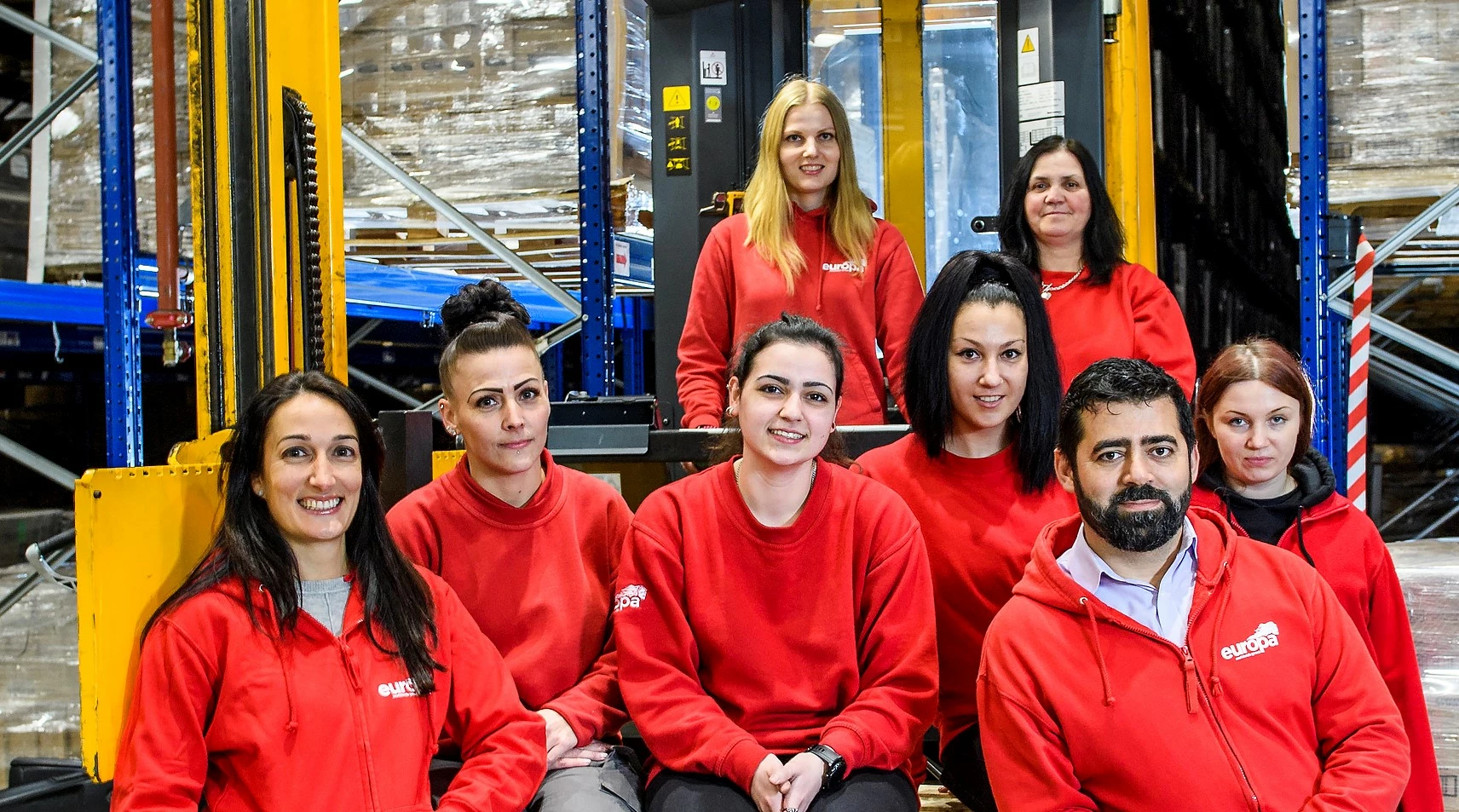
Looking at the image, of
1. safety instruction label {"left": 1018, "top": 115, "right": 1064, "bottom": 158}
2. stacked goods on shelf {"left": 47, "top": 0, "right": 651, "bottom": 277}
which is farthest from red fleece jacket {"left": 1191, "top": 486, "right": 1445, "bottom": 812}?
stacked goods on shelf {"left": 47, "top": 0, "right": 651, "bottom": 277}

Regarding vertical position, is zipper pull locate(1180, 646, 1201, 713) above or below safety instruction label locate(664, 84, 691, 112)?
below

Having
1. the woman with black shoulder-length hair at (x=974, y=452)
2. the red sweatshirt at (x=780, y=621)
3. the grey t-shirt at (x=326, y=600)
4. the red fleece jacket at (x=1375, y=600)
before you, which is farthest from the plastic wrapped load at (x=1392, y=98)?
the grey t-shirt at (x=326, y=600)

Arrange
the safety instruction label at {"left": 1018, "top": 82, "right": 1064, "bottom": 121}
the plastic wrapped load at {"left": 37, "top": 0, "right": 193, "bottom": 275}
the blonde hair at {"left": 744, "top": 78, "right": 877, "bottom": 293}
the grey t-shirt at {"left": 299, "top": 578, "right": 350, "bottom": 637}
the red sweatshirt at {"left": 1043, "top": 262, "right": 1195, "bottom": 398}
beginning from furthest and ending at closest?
the plastic wrapped load at {"left": 37, "top": 0, "right": 193, "bottom": 275}
the safety instruction label at {"left": 1018, "top": 82, "right": 1064, "bottom": 121}
the blonde hair at {"left": 744, "top": 78, "right": 877, "bottom": 293}
the red sweatshirt at {"left": 1043, "top": 262, "right": 1195, "bottom": 398}
the grey t-shirt at {"left": 299, "top": 578, "right": 350, "bottom": 637}

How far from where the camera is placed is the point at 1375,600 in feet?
8.50

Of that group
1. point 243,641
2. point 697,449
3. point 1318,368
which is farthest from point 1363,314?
point 243,641

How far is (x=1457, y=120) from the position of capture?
5410mm

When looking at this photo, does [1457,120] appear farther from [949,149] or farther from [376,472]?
[376,472]

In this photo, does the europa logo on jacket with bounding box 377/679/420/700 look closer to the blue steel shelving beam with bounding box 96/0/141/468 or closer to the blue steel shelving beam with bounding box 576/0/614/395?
the blue steel shelving beam with bounding box 576/0/614/395

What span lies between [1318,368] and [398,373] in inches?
263

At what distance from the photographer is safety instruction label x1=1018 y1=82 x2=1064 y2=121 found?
4.39 metres

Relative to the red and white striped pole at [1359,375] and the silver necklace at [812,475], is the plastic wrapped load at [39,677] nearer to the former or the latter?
the silver necklace at [812,475]

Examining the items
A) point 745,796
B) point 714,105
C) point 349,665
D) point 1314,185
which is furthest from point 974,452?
point 1314,185

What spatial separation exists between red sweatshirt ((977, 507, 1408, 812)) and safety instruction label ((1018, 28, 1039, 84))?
2.68 metres

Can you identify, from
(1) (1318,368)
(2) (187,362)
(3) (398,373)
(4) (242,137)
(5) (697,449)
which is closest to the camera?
(4) (242,137)
